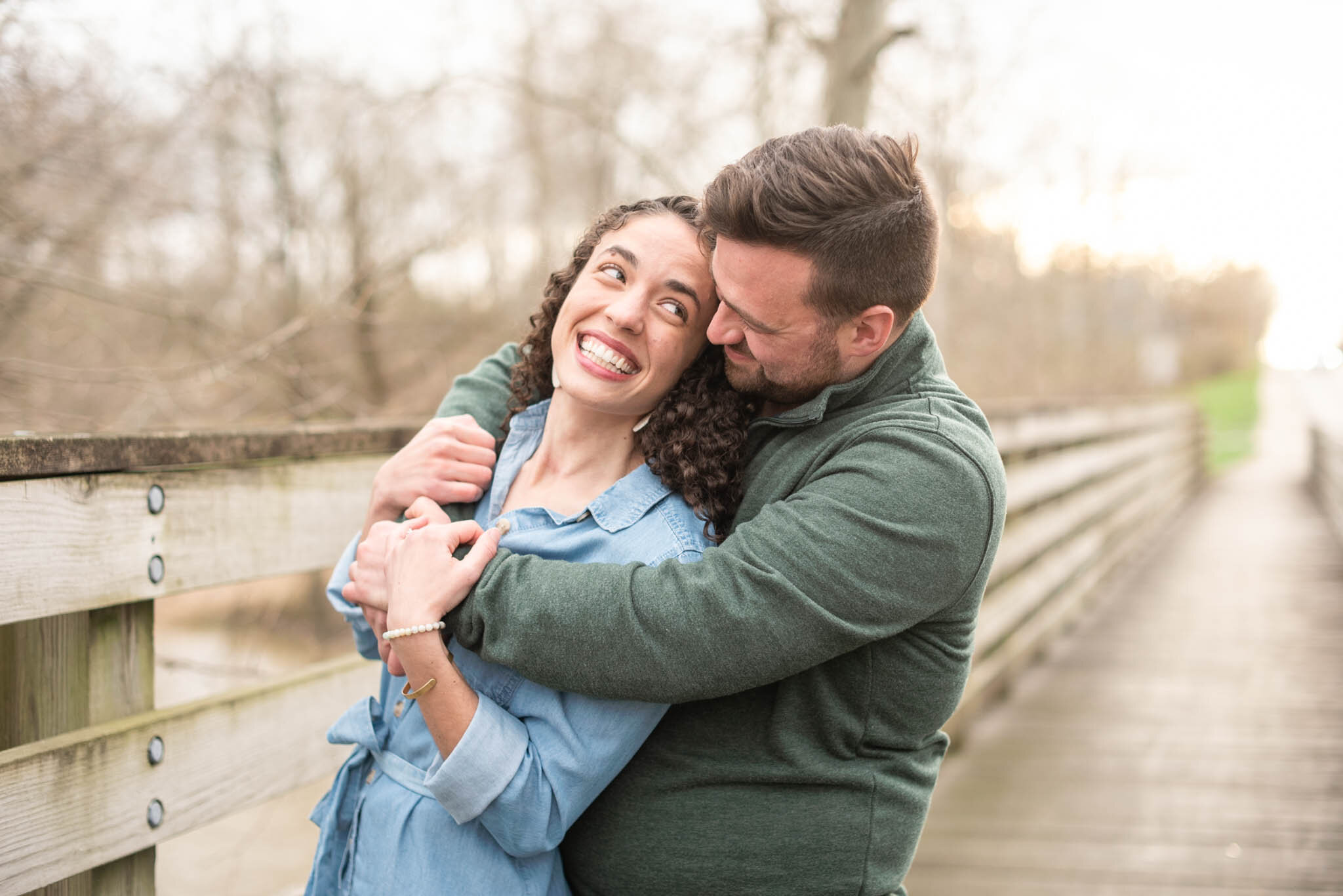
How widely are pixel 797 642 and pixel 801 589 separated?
0.07m

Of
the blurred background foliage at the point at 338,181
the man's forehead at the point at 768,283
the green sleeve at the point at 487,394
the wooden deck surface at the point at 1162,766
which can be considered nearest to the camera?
the man's forehead at the point at 768,283

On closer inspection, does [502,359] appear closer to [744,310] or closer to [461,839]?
[744,310]

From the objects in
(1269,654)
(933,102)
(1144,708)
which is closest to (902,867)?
(1144,708)

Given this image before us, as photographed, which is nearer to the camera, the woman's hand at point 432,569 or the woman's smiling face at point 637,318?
the woman's hand at point 432,569

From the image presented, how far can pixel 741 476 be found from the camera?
1764 millimetres

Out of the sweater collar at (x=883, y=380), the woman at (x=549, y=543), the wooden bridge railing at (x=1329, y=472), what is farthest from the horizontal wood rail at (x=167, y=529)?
the wooden bridge railing at (x=1329, y=472)

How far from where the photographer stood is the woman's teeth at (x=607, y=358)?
175 cm

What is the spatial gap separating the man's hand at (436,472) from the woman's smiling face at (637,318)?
0.64ft

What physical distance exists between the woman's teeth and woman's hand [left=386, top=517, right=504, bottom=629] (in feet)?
1.12

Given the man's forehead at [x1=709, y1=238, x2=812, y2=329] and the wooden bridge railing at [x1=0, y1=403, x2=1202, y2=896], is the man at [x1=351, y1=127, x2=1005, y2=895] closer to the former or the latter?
the man's forehead at [x1=709, y1=238, x2=812, y2=329]

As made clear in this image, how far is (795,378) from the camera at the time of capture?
5.63 ft

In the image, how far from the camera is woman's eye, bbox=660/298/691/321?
70.0 inches

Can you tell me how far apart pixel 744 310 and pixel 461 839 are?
0.90 metres

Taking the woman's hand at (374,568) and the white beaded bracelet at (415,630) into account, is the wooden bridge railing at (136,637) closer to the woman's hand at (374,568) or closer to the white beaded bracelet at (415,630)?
the woman's hand at (374,568)
